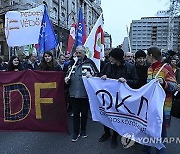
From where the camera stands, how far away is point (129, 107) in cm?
463

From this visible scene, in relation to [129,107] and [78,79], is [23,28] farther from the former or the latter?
[129,107]

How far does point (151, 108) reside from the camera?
425 cm

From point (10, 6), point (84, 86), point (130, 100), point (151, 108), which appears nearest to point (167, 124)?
point (151, 108)

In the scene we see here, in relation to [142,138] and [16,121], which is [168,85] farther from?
[16,121]

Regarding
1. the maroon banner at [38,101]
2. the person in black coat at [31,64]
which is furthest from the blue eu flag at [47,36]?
the maroon banner at [38,101]

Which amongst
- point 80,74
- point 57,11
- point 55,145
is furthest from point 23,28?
point 57,11

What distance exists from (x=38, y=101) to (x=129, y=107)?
1835 millimetres

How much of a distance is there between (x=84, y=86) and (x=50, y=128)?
104 centimetres

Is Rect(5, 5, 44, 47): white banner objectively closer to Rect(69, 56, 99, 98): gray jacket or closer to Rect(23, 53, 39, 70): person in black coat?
Rect(23, 53, 39, 70): person in black coat

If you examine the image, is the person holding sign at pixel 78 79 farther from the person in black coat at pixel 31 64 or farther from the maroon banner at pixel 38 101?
the person in black coat at pixel 31 64

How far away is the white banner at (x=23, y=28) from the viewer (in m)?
7.62

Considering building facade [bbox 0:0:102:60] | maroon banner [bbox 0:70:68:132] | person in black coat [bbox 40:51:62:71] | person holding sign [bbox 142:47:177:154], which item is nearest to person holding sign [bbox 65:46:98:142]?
maroon banner [bbox 0:70:68:132]

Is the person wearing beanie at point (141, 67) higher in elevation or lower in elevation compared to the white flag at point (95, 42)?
lower

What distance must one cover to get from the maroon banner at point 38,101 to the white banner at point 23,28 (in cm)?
228
